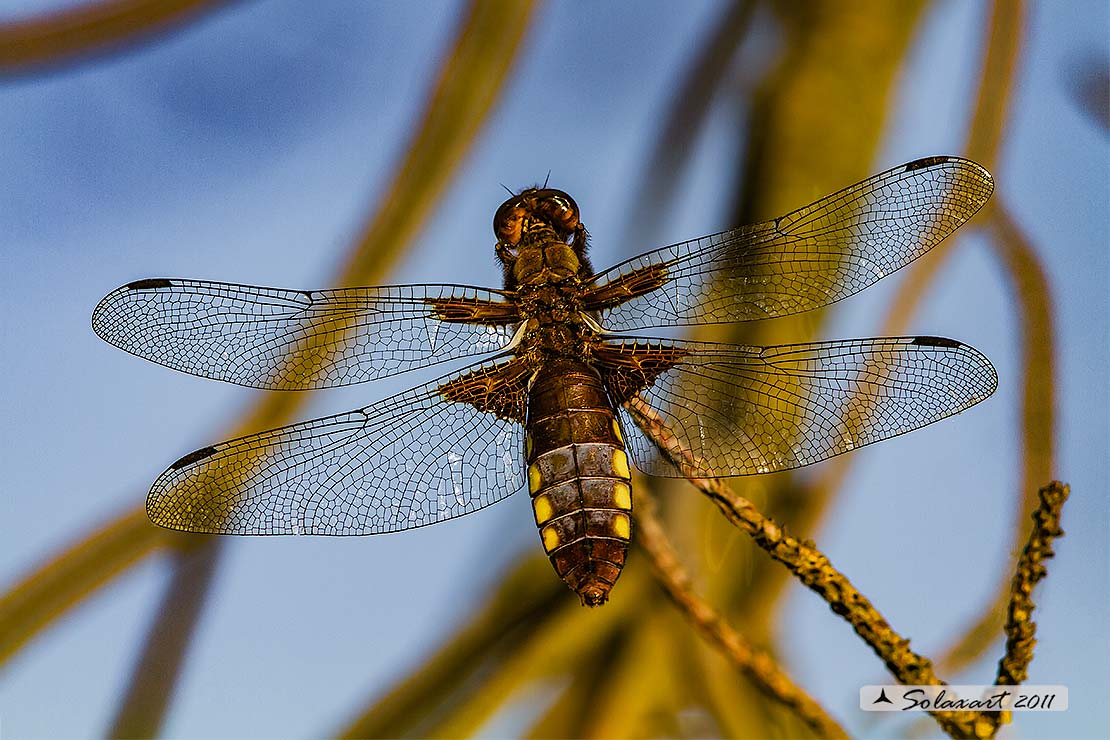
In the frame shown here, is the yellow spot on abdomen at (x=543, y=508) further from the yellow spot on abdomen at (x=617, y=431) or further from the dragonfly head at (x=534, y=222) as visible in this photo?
the dragonfly head at (x=534, y=222)

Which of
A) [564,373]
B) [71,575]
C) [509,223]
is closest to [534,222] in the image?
[509,223]

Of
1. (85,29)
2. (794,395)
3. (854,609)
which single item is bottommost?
(854,609)

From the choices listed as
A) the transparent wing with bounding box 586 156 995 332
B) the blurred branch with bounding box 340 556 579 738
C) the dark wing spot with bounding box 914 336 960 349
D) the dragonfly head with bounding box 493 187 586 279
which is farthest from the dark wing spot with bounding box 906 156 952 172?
the blurred branch with bounding box 340 556 579 738

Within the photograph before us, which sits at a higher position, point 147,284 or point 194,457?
point 147,284

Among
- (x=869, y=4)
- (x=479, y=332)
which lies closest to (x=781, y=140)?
(x=869, y=4)

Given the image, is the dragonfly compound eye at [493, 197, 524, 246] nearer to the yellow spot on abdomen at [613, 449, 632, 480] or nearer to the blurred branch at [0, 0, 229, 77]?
the yellow spot on abdomen at [613, 449, 632, 480]

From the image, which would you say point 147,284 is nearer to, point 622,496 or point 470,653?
point 622,496

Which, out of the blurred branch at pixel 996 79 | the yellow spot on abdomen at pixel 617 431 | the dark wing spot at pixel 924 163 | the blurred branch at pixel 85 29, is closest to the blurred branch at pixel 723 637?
the yellow spot on abdomen at pixel 617 431

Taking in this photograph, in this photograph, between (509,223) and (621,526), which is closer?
(621,526)
